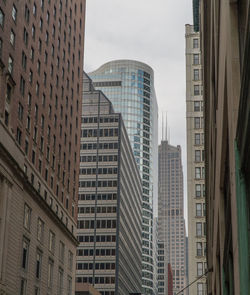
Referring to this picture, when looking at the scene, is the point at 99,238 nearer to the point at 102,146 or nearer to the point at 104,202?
the point at 104,202

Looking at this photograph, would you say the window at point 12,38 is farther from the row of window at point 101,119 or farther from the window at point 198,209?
the row of window at point 101,119

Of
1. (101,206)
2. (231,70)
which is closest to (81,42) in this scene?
(101,206)

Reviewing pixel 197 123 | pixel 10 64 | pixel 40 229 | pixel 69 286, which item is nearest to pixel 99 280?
pixel 69 286

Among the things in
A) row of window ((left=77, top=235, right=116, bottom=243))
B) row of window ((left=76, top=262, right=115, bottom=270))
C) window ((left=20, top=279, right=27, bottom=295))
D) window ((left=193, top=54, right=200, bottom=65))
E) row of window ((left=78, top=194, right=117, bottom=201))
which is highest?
window ((left=193, top=54, right=200, bottom=65))

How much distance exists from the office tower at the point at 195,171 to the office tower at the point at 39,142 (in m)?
18.0

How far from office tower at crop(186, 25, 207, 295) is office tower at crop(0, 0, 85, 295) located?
59.0ft

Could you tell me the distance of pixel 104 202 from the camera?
477 ft

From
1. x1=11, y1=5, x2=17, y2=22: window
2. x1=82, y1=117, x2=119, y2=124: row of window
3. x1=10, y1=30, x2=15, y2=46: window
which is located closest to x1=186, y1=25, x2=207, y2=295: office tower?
x1=11, y1=5, x2=17, y2=22: window

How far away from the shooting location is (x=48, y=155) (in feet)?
235

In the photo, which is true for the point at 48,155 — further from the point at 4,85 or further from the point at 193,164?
the point at 193,164

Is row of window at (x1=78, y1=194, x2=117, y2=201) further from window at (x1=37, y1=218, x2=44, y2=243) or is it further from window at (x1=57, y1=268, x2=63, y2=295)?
window at (x1=37, y1=218, x2=44, y2=243)

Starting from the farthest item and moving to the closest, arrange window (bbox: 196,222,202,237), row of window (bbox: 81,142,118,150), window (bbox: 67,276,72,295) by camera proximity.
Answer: row of window (bbox: 81,142,118,150)
window (bbox: 196,222,202,237)
window (bbox: 67,276,72,295)

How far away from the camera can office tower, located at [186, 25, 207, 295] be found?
87.8 m

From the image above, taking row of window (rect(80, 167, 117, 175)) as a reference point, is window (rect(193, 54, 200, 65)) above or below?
above
